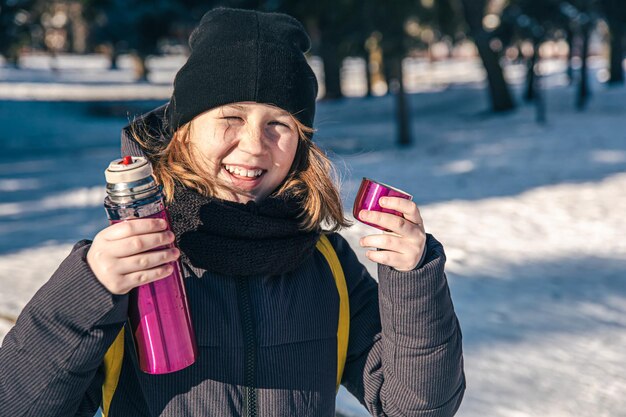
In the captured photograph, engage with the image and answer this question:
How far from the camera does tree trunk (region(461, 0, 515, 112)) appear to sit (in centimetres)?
1669

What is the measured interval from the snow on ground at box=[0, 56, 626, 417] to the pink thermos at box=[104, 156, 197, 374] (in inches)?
26.4

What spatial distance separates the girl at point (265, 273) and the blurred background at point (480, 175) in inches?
13.5

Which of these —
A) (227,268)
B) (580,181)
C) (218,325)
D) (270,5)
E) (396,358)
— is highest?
(270,5)

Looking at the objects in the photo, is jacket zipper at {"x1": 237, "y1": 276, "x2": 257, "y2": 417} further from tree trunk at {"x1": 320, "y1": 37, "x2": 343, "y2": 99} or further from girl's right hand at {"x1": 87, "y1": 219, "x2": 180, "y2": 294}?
tree trunk at {"x1": 320, "y1": 37, "x2": 343, "y2": 99}

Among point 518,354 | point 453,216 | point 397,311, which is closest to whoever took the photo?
point 397,311

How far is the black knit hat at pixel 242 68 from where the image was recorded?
4.99ft

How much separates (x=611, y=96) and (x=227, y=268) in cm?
1778

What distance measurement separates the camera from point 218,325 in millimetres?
1485

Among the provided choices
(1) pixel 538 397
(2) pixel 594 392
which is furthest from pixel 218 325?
(2) pixel 594 392

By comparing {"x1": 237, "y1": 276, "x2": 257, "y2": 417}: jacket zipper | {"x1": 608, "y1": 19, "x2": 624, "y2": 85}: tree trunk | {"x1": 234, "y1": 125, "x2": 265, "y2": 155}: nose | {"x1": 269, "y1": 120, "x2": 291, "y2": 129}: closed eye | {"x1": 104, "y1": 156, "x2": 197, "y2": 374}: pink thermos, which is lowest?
{"x1": 608, "y1": 19, "x2": 624, "y2": 85}: tree trunk

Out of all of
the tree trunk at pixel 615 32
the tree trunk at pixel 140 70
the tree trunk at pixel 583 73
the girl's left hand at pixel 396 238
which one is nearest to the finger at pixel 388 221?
the girl's left hand at pixel 396 238

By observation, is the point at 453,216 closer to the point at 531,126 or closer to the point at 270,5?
the point at 531,126

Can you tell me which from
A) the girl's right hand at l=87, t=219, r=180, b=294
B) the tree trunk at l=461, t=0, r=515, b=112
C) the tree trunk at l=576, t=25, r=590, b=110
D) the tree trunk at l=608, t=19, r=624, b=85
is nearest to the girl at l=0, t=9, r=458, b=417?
the girl's right hand at l=87, t=219, r=180, b=294

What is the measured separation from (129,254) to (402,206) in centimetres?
53
